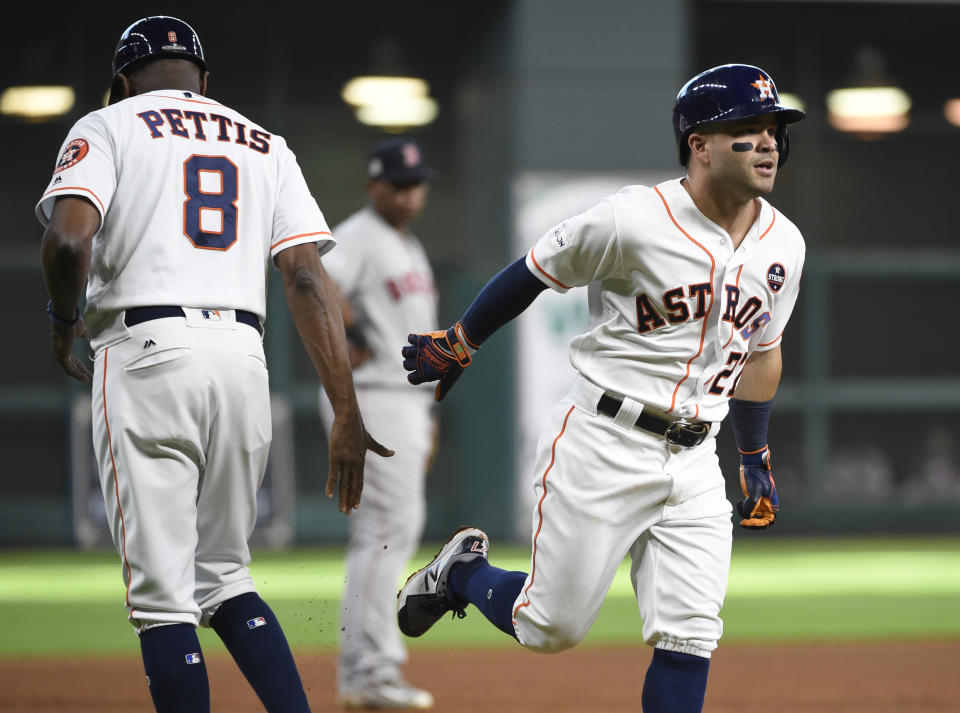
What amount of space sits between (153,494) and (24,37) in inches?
458

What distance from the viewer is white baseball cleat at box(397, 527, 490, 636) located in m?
4.37

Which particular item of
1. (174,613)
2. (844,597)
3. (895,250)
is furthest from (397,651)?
(895,250)

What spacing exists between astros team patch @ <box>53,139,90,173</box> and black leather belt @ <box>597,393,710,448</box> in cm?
159

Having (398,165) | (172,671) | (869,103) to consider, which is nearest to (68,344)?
(172,671)

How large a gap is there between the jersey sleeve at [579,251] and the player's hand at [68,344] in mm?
1295

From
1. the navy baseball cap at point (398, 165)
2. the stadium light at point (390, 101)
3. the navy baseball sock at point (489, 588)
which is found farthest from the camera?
the stadium light at point (390, 101)

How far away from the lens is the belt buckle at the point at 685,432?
365 cm

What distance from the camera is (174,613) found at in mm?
3352

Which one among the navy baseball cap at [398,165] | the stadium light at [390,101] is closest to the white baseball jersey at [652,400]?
the navy baseball cap at [398,165]

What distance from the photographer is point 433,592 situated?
438 cm

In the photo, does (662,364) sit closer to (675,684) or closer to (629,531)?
(629,531)

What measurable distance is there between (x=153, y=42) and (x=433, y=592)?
2.01m

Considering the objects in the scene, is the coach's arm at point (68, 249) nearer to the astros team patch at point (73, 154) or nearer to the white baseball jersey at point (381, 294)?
the astros team patch at point (73, 154)

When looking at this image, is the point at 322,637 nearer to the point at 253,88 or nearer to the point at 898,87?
the point at 253,88
